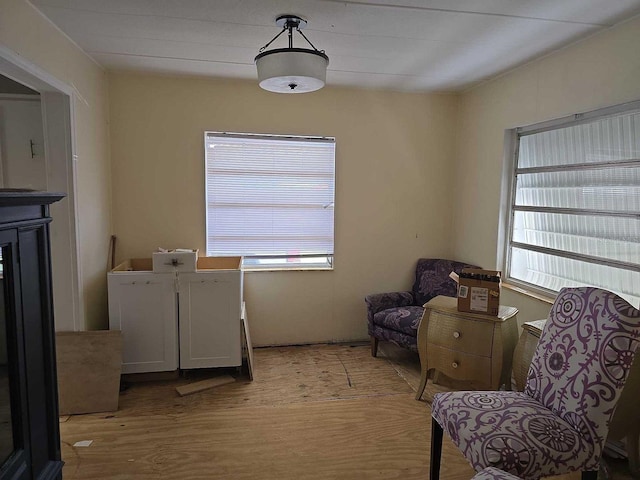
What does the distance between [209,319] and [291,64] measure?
1915mm

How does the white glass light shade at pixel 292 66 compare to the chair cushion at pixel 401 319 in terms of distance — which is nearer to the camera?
the white glass light shade at pixel 292 66

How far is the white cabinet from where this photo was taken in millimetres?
2975

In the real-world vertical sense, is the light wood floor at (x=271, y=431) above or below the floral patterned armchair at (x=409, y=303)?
below

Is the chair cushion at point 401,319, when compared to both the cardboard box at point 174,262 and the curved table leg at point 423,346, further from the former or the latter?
the cardboard box at point 174,262

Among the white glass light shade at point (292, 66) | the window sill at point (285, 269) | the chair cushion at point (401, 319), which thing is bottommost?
the chair cushion at point (401, 319)

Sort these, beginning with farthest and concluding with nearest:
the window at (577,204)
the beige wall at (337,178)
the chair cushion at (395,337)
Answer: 1. the beige wall at (337,178)
2. the chair cushion at (395,337)
3. the window at (577,204)

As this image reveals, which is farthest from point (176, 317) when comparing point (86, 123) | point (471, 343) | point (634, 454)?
point (634, 454)

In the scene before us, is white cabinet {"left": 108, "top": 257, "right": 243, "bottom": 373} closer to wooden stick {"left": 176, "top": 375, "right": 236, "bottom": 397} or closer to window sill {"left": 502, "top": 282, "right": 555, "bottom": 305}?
wooden stick {"left": 176, "top": 375, "right": 236, "bottom": 397}

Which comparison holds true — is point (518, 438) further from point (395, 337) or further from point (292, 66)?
point (292, 66)

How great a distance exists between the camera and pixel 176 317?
304 centimetres

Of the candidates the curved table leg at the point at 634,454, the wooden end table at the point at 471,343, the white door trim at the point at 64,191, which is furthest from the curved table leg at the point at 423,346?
the white door trim at the point at 64,191

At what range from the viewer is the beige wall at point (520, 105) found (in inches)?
90.7

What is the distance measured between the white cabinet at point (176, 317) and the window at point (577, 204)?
225 cm

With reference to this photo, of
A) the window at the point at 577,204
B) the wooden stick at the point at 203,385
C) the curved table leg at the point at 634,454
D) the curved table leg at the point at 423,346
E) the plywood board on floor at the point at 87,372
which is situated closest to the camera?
the curved table leg at the point at 634,454
